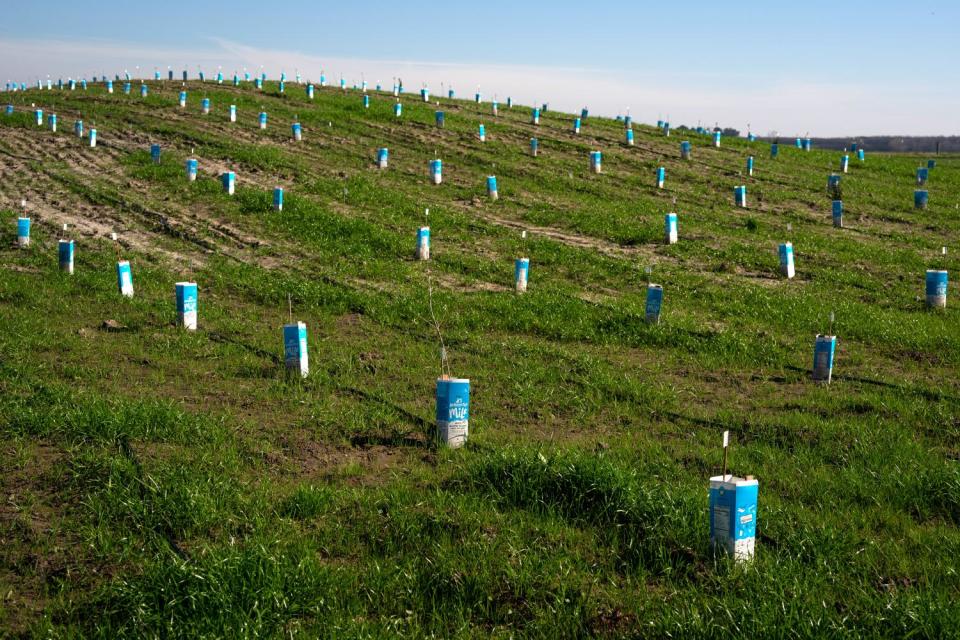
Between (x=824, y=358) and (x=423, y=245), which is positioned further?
(x=423, y=245)

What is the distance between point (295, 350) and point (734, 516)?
659 centimetres

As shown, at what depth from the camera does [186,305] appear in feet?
44.1

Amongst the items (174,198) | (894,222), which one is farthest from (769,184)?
(174,198)

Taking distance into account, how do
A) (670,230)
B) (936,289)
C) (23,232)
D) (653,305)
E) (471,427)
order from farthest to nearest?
(670,230)
(23,232)
(936,289)
(653,305)
(471,427)

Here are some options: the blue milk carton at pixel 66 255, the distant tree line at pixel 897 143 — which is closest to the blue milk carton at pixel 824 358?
the blue milk carton at pixel 66 255

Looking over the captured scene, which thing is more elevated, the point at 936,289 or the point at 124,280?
the point at 936,289

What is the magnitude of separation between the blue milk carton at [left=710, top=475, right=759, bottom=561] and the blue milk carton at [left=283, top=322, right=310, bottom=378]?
6.30 metres

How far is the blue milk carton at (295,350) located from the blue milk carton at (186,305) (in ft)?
10.2

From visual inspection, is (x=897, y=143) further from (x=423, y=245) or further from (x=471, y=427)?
(x=471, y=427)

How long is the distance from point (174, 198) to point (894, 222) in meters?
21.2

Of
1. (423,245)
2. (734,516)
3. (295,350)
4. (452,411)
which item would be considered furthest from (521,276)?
(734,516)

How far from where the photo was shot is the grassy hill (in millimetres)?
5582

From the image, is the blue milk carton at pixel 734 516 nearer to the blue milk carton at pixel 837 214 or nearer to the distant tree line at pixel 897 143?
the blue milk carton at pixel 837 214

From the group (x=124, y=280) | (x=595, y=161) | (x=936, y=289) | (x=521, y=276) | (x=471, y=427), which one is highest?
(x=595, y=161)
